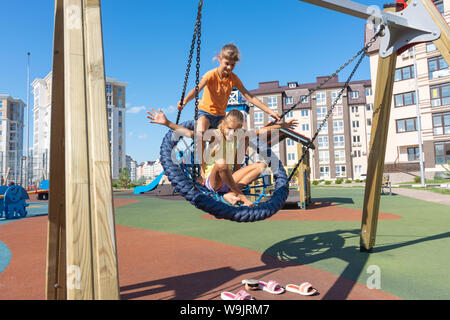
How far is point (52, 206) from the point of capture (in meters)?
2.34

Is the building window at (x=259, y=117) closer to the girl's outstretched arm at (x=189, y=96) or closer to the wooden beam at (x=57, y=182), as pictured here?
the girl's outstretched arm at (x=189, y=96)

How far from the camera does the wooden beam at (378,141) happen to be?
4.12 m

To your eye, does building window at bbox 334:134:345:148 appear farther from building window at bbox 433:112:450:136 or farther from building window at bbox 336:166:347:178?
building window at bbox 433:112:450:136

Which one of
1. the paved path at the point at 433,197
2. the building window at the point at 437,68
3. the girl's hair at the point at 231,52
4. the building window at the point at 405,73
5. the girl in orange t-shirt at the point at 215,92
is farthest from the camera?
the building window at the point at 405,73

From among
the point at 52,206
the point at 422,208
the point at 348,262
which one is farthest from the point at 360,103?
the point at 52,206

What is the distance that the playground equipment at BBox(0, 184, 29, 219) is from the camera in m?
10.3

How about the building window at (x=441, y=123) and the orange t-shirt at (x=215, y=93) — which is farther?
the building window at (x=441, y=123)

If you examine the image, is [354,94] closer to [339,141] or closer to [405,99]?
[339,141]

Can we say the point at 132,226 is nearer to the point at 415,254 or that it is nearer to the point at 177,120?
the point at 177,120

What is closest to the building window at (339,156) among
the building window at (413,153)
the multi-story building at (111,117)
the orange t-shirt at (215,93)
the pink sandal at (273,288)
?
the building window at (413,153)

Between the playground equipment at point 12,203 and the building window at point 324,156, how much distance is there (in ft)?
112

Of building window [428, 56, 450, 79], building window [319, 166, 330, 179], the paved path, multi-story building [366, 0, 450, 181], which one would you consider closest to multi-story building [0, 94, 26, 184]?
building window [319, 166, 330, 179]

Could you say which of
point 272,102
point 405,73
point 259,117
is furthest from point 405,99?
point 259,117
